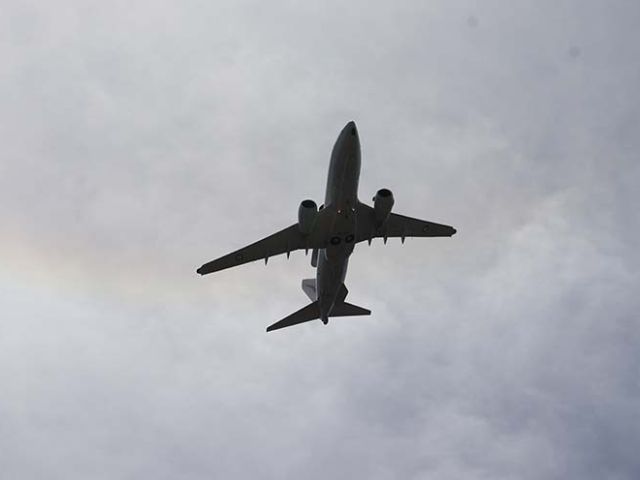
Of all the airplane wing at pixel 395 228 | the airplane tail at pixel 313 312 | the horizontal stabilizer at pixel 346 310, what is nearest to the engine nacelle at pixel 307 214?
the airplane wing at pixel 395 228

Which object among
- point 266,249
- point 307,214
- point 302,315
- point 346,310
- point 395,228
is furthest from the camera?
point 346,310

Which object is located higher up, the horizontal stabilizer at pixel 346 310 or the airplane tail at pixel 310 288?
the airplane tail at pixel 310 288

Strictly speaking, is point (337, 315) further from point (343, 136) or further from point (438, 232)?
point (343, 136)

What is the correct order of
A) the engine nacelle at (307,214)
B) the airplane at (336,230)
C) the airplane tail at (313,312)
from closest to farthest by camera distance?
the airplane at (336,230) < the engine nacelle at (307,214) < the airplane tail at (313,312)

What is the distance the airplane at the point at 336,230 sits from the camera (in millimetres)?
48344

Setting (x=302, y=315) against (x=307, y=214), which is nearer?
(x=307, y=214)

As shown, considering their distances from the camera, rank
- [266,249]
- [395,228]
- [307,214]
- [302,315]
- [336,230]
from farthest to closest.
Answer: [302,315], [395,228], [266,249], [336,230], [307,214]

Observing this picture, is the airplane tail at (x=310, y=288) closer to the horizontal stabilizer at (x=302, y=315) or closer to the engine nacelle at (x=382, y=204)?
the horizontal stabilizer at (x=302, y=315)

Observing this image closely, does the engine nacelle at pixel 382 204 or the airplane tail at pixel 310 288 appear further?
the airplane tail at pixel 310 288

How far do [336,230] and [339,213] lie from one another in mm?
1840

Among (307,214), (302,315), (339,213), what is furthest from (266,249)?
(302,315)

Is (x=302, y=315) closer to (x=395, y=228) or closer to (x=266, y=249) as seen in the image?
(x=266, y=249)

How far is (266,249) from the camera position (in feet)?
179

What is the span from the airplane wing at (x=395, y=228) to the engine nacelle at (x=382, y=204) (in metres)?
0.90
